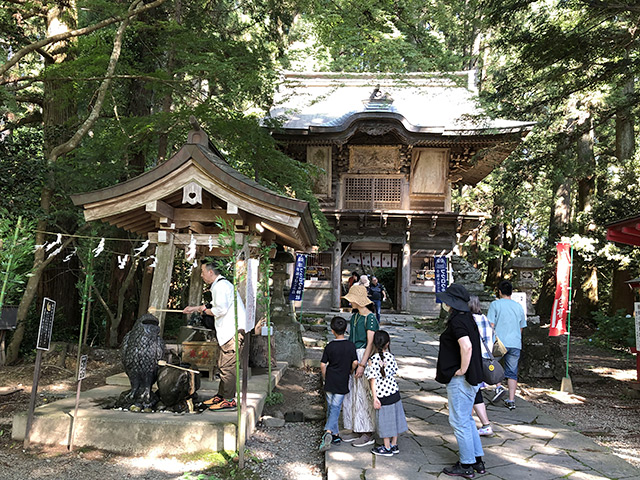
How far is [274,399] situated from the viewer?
6043mm

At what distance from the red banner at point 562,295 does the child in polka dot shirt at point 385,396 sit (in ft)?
14.3

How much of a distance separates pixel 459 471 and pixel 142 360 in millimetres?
3253

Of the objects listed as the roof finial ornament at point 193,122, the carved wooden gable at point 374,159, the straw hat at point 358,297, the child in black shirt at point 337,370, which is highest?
the carved wooden gable at point 374,159

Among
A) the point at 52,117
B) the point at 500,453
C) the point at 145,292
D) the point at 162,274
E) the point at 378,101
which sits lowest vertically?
the point at 500,453

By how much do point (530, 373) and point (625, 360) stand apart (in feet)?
14.0

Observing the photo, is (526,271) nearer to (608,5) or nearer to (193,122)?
(608,5)

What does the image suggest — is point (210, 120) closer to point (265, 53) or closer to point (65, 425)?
point (265, 53)

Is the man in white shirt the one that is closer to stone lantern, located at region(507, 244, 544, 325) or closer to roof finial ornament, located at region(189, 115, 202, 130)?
roof finial ornament, located at region(189, 115, 202, 130)

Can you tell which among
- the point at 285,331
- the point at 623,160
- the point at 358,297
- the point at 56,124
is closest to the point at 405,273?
the point at 623,160

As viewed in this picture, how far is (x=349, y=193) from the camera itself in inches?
676

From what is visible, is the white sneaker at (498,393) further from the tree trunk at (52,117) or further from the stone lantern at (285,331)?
the tree trunk at (52,117)

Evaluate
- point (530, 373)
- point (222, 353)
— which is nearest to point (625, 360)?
point (530, 373)

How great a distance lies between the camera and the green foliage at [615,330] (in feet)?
39.2

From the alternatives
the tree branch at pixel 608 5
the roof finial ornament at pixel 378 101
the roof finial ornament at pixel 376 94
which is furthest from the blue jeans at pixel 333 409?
the roof finial ornament at pixel 376 94
